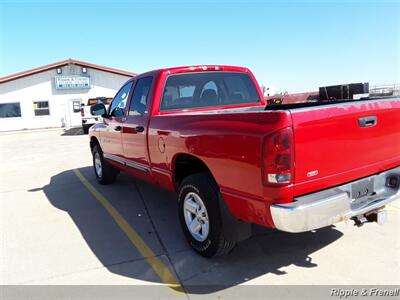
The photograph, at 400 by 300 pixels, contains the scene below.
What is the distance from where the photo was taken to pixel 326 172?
9.22 feet

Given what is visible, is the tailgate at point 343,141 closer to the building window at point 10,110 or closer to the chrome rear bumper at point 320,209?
the chrome rear bumper at point 320,209

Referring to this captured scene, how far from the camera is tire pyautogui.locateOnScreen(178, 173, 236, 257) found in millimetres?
3314

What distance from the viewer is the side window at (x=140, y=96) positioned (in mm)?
4715

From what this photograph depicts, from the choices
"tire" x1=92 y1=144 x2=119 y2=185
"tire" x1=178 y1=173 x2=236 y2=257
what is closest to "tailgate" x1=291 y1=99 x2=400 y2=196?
"tire" x1=178 y1=173 x2=236 y2=257

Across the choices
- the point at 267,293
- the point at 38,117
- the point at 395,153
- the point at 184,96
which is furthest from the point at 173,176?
the point at 38,117

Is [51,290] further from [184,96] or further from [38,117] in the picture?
[38,117]

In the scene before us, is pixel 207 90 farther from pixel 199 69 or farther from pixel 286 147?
pixel 286 147

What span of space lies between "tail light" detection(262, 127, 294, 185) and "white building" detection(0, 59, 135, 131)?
2651 cm

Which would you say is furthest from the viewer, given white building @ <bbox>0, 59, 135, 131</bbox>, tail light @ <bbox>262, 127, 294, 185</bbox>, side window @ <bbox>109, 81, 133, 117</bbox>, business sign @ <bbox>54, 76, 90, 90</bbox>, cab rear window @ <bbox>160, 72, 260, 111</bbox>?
business sign @ <bbox>54, 76, 90, 90</bbox>

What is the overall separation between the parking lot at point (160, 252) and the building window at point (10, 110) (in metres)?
22.9

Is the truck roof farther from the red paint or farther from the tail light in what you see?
the tail light

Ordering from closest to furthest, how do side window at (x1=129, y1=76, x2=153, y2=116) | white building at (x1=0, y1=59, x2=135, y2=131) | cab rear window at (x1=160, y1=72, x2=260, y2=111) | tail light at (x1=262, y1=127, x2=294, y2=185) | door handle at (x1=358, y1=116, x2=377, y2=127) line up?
1. tail light at (x1=262, y1=127, x2=294, y2=185)
2. door handle at (x1=358, y1=116, x2=377, y2=127)
3. cab rear window at (x1=160, y1=72, x2=260, y2=111)
4. side window at (x1=129, y1=76, x2=153, y2=116)
5. white building at (x1=0, y1=59, x2=135, y2=131)

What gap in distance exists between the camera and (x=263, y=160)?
263 centimetres

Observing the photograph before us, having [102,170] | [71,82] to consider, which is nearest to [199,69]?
[102,170]
